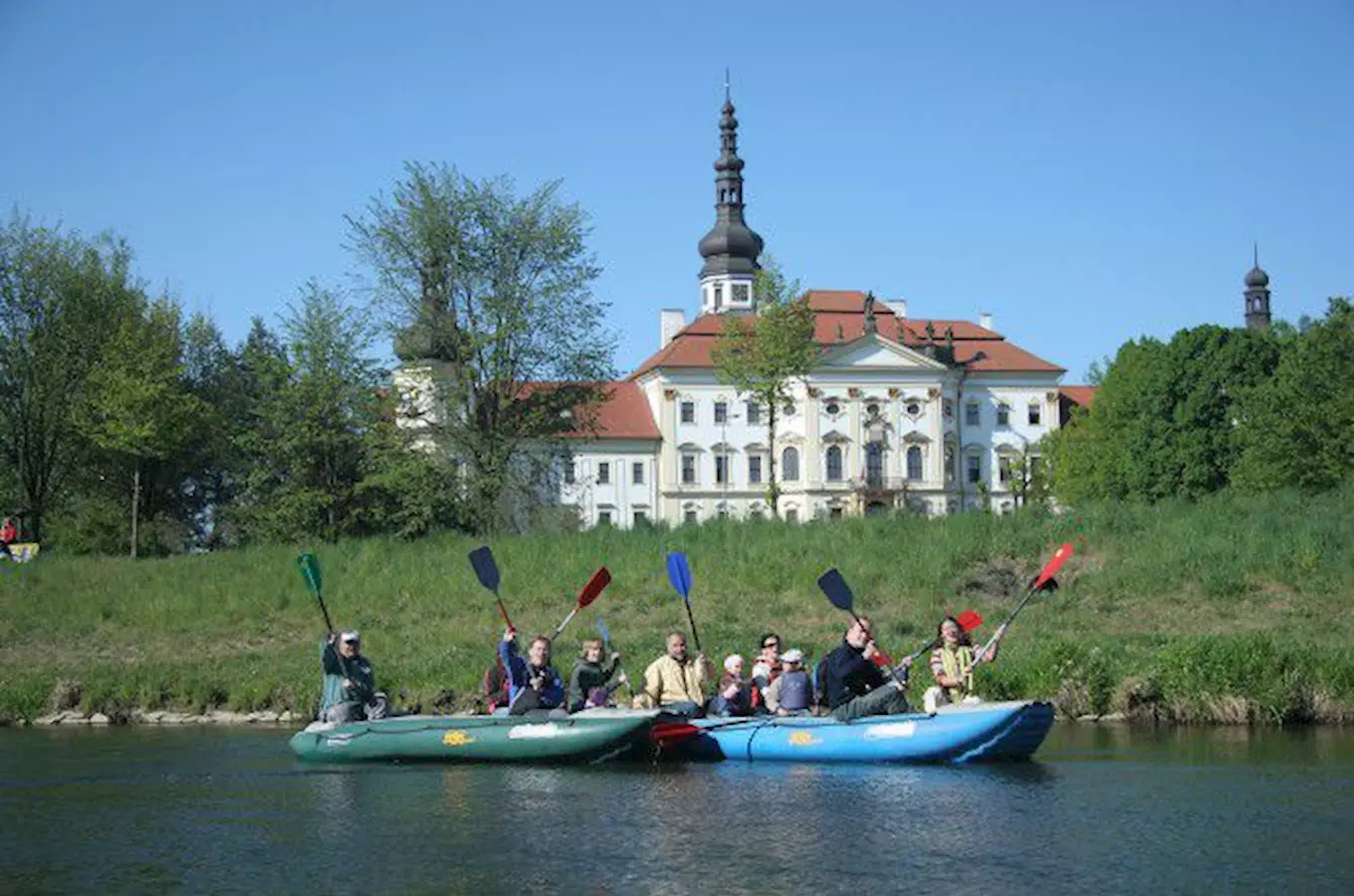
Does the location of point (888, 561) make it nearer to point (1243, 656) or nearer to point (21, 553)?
point (1243, 656)

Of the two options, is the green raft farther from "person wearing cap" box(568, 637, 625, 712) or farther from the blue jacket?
"person wearing cap" box(568, 637, 625, 712)

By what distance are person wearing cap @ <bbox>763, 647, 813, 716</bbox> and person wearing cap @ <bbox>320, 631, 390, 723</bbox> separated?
4.64m

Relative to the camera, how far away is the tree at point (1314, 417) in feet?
161

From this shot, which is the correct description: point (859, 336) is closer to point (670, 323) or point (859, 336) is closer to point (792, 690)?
point (670, 323)

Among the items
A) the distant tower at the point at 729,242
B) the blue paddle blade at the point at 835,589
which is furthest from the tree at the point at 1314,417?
the distant tower at the point at 729,242

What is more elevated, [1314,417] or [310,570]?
[1314,417]

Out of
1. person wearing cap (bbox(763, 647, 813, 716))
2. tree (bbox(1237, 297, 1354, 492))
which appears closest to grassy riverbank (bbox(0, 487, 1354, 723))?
person wearing cap (bbox(763, 647, 813, 716))

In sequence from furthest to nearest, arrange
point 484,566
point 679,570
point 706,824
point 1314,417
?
point 1314,417, point 679,570, point 484,566, point 706,824

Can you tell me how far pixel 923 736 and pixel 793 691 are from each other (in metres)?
2.32

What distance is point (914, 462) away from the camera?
88.2 m

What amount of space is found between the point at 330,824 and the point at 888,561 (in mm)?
19814

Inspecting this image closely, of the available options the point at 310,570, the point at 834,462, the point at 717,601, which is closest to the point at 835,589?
the point at 310,570

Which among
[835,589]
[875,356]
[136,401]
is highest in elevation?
[875,356]

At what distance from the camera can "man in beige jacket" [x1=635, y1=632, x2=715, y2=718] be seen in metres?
20.6
